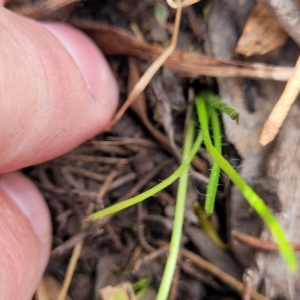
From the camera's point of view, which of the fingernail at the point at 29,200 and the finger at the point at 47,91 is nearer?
the finger at the point at 47,91

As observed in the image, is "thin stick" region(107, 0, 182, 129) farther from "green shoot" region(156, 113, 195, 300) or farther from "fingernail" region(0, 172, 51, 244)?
"fingernail" region(0, 172, 51, 244)

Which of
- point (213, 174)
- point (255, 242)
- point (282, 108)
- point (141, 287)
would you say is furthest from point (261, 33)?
point (141, 287)

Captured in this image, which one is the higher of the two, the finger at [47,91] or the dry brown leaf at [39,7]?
the dry brown leaf at [39,7]

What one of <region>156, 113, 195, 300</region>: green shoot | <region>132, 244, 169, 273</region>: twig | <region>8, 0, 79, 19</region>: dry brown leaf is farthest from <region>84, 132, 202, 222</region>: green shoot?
<region>8, 0, 79, 19</region>: dry brown leaf

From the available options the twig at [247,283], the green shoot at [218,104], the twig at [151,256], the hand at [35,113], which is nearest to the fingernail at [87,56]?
the hand at [35,113]

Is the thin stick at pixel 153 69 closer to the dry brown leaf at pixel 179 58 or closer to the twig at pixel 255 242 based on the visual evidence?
the dry brown leaf at pixel 179 58

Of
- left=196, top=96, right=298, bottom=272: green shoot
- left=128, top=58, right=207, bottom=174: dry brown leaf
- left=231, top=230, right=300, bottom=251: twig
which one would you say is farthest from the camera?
left=128, top=58, right=207, bottom=174: dry brown leaf
